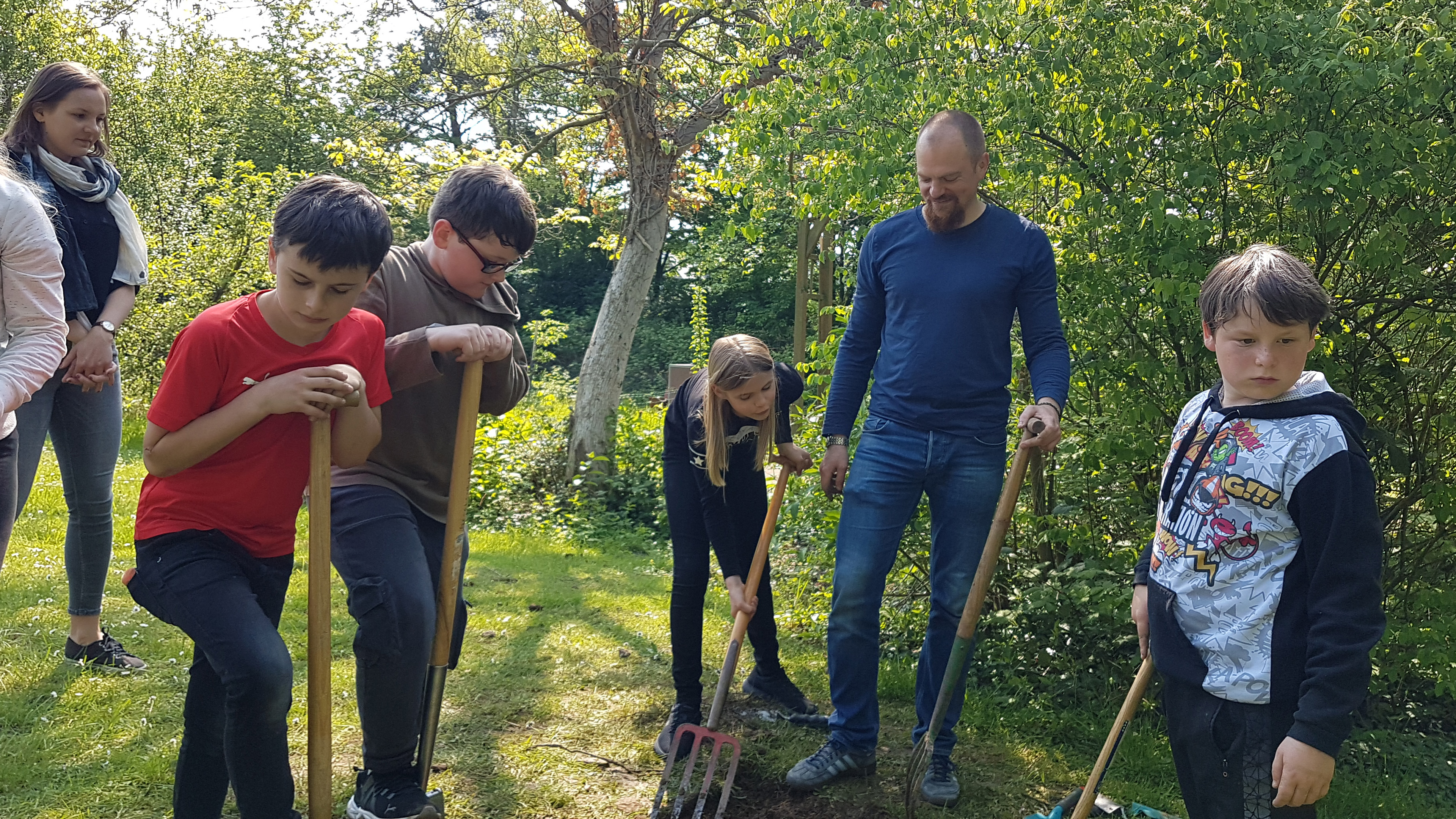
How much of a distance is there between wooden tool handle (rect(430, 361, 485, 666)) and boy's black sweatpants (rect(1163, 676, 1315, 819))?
1.84 meters

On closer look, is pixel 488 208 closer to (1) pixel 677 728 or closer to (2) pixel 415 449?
(2) pixel 415 449

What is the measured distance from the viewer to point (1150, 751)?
3.87 metres

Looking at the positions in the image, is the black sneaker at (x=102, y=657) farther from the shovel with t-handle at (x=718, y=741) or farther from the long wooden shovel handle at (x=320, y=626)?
the shovel with t-handle at (x=718, y=741)

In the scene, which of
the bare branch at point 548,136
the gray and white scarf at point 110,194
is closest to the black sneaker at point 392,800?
the gray and white scarf at point 110,194

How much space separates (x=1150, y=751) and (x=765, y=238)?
1908 cm

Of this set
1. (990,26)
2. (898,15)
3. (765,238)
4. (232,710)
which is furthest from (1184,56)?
(765,238)

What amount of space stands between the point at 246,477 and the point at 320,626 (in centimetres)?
39

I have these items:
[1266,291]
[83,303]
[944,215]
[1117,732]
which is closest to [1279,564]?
[1266,291]

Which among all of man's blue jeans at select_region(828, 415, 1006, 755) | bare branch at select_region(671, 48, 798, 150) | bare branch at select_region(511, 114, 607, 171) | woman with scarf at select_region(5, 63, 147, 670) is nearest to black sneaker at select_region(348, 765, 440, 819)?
man's blue jeans at select_region(828, 415, 1006, 755)

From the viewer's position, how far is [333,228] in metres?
2.35

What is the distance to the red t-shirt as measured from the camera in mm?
2348

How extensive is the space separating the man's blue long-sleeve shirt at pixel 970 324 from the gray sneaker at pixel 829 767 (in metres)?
1.13

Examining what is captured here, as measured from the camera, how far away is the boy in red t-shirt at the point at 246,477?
7.50ft

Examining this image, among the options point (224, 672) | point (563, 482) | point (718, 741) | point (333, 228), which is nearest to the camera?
point (224, 672)
